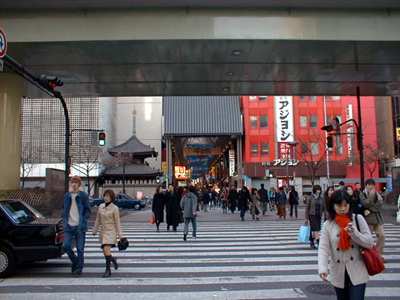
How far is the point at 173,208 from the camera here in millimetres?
18656

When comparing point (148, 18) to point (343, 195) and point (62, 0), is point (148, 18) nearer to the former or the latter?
point (62, 0)

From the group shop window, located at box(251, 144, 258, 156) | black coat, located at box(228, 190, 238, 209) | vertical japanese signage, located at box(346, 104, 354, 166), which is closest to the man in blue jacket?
black coat, located at box(228, 190, 238, 209)

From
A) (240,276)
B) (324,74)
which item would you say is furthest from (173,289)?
(324,74)

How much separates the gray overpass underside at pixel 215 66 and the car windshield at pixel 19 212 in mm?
7380

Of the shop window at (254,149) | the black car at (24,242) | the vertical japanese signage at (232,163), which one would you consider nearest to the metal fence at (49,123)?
the vertical japanese signage at (232,163)

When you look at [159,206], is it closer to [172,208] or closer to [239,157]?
[172,208]

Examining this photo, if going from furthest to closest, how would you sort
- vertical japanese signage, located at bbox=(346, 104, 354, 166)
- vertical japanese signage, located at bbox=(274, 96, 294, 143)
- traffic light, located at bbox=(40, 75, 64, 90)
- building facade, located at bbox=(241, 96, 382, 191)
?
building facade, located at bbox=(241, 96, 382, 191)
vertical japanese signage, located at bbox=(346, 104, 354, 166)
vertical japanese signage, located at bbox=(274, 96, 294, 143)
traffic light, located at bbox=(40, 75, 64, 90)

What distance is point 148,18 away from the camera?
52.3 ft

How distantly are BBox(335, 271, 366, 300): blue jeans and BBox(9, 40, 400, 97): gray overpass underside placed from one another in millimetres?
12202

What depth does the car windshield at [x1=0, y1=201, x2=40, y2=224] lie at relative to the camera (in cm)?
991

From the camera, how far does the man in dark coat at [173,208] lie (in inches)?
732

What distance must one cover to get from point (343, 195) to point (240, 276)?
490cm

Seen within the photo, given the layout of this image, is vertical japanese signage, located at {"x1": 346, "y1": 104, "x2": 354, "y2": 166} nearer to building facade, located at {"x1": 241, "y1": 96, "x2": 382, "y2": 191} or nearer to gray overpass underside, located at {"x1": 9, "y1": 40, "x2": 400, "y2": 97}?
building facade, located at {"x1": 241, "y1": 96, "x2": 382, "y2": 191}

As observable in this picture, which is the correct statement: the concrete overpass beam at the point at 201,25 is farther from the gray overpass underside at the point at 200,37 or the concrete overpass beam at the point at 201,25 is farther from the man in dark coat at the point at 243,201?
the man in dark coat at the point at 243,201
